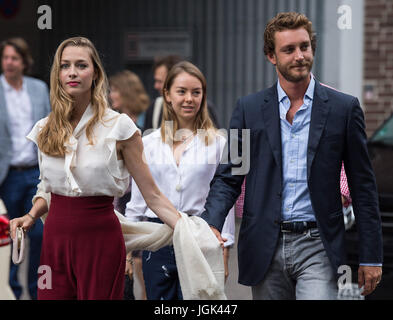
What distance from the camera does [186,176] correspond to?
4.24 meters

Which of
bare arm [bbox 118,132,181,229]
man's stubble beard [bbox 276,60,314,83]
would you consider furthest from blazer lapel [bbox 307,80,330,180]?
bare arm [bbox 118,132,181,229]

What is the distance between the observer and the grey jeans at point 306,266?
11.4ft

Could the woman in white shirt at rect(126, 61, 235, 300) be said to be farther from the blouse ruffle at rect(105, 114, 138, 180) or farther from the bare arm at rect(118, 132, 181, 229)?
the blouse ruffle at rect(105, 114, 138, 180)

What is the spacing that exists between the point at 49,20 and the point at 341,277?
224 cm

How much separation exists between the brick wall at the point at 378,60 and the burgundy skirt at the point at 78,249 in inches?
292

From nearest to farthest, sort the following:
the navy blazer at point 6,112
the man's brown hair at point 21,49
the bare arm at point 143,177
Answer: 1. the bare arm at point 143,177
2. the navy blazer at point 6,112
3. the man's brown hair at point 21,49

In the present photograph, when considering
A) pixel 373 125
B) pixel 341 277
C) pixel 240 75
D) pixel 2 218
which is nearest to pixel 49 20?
pixel 2 218

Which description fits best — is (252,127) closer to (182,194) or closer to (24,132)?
(182,194)

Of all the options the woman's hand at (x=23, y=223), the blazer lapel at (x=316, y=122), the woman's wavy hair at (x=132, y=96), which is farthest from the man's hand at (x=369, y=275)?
the woman's wavy hair at (x=132, y=96)

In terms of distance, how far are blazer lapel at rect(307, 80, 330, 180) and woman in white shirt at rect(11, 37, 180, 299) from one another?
0.71 m

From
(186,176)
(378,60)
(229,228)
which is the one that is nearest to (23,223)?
(186,176)

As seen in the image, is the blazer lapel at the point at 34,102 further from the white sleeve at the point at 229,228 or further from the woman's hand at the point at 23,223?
the woman's hand at the point at 23,223

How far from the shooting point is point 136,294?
522cm

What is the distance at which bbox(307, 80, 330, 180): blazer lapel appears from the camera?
3439 mm
